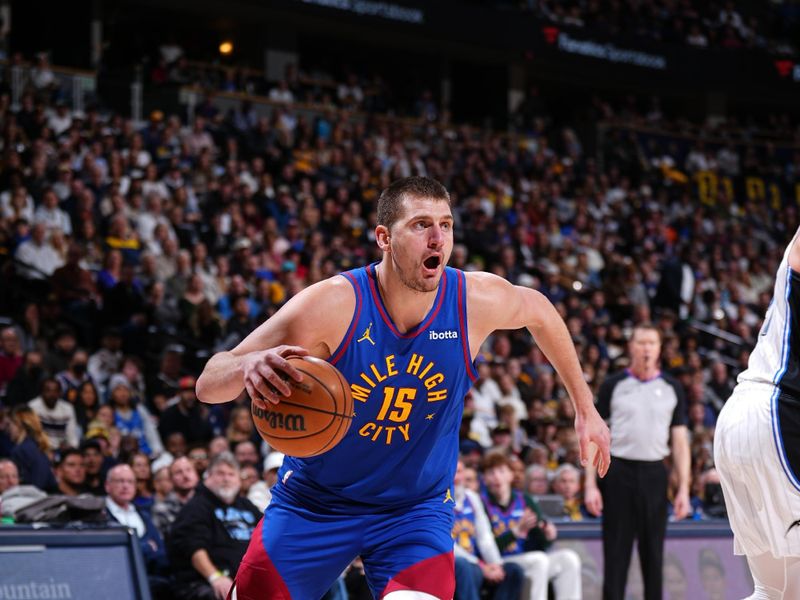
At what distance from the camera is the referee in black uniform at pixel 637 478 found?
7855 millimetres

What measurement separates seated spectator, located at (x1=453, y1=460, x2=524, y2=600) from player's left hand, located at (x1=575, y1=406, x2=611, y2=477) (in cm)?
394

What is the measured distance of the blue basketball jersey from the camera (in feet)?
13.9

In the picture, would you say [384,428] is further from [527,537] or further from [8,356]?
[8,356]

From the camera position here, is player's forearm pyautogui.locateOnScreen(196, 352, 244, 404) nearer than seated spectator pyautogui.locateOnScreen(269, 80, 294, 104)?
Yes

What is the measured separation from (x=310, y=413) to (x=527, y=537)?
5290mm

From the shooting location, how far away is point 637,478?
7859 mm

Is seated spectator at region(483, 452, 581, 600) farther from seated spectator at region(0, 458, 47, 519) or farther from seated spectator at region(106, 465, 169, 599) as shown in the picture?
seated spectator at region(0, 458, 47, 519)

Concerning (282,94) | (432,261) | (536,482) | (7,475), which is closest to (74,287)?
(7,475)

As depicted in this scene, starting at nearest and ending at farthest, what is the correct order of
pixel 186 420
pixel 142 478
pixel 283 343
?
1. pixel 283 343
2. pixel 142 478
3. pixel 186 420

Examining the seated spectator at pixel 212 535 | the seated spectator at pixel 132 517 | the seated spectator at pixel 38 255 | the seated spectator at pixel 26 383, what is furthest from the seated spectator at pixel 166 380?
the seated spectator at pixel 212 535

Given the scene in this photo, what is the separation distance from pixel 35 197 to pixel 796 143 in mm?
21540

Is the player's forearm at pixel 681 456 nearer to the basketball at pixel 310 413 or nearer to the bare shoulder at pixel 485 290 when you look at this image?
the bare shoulder at pixel 485 290

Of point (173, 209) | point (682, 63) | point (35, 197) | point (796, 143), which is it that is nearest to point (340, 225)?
point (173, 209)

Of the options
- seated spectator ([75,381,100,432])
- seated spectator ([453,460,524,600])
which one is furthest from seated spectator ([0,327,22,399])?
seated spectator ([453,460,524,600])
